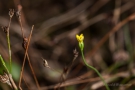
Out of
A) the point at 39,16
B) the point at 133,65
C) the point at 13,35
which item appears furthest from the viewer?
the point at 39,16

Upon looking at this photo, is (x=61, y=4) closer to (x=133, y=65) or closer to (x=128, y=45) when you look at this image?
(x=128, y=45)

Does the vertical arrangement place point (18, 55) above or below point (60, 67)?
above

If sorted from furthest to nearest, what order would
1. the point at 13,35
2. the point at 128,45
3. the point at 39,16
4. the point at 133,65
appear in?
the point at 39,16
the point at 13,35
the point at 128,45
the point at 133,65

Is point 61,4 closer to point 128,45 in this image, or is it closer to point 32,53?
point 32,53

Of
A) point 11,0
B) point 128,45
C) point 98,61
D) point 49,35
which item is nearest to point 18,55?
point 49,35

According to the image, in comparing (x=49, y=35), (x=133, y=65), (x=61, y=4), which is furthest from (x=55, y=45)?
(x=133, y=65)

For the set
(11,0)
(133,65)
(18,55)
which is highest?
(11,0)

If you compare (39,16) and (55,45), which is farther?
(39,16)
